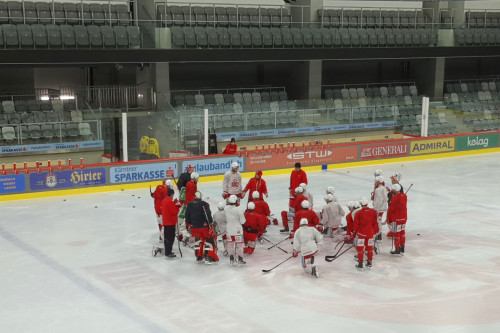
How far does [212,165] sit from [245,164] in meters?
1.25

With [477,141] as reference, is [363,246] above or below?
below

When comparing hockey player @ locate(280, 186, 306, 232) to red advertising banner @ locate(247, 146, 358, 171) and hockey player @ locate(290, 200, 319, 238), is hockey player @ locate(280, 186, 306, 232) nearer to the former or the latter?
hockey player @ locate(290, 200, 319, 238)

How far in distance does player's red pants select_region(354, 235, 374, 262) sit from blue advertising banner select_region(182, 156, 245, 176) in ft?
31.1

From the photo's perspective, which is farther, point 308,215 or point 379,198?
point 379,198

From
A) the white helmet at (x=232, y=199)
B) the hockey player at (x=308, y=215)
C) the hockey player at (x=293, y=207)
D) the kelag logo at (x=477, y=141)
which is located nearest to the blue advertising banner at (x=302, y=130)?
the kelag logo at (x=477, y=141)

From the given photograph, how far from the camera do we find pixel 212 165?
21.5m

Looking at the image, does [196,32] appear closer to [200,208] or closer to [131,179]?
[131,179]

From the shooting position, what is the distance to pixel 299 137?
80.7 ft

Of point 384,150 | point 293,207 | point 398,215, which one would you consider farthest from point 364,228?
point 384,150

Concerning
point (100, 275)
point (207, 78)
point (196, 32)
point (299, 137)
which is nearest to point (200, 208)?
point (100, 275)

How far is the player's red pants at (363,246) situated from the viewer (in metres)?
12.3

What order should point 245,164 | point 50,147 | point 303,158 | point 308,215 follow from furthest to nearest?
1. point 303,158
2. point 245,164
3. point 50,147
4. point 308,215

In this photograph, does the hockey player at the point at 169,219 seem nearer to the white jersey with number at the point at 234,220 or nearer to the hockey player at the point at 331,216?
the white jersey with number at the point at 234,220

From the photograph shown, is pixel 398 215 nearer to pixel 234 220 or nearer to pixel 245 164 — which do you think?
pixel 234 220
